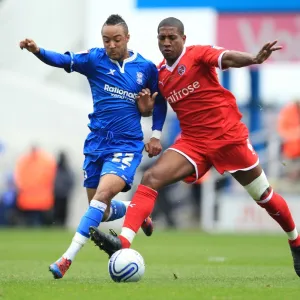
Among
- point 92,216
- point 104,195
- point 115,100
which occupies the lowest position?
point 92,216

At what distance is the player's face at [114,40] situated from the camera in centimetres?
1055

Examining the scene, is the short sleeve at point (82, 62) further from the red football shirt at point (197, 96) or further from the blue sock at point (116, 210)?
the blue sock at point (116, 210)

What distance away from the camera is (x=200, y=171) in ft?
35.3

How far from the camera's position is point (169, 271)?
11594 mm

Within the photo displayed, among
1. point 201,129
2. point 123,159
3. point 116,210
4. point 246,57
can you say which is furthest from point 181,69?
point 116,210

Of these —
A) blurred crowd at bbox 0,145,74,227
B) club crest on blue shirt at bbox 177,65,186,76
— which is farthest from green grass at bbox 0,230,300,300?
blurred crowd at bbox 0,145,74,227

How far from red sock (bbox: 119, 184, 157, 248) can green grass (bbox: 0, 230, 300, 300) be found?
550mm

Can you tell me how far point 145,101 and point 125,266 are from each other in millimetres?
1866

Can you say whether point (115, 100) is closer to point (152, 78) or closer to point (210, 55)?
point (152, 78)

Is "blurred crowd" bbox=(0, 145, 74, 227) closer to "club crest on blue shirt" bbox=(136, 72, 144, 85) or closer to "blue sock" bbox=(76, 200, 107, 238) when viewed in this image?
"club crest on blue shirt" bbox=(136, 72, 144, 85)

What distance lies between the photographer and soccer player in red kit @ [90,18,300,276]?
10.5 meters

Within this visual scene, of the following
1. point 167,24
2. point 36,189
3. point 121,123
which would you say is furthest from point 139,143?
point 36,189

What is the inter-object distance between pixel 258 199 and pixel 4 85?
1588 centimetres

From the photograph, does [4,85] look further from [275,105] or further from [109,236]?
[109,236]
